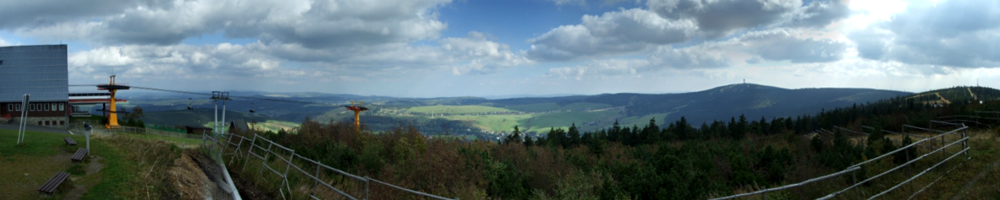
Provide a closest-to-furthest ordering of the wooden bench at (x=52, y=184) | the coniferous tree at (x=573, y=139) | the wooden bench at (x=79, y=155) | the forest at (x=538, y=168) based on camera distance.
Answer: the wooden bench at (x=52, y=184)
the wooden bench at (x=79, y=155)
the forest at (x=538, y=168)
the coniferous tree at (x=573, y=139)

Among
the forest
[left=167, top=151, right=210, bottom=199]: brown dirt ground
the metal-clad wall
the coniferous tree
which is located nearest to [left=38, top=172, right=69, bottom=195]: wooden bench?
[left=167, top=151, right=210, bottom=199]: brown dirt ground

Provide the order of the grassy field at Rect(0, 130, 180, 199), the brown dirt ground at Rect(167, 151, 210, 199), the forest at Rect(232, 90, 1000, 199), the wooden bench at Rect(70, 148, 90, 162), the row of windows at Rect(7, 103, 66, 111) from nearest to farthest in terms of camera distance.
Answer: the grassy field at Rect(0, 130, 180, 199) < the brown dirt ground at Rect(167, 151, 210, 199) < the wooden bench at Rect(70, 148, 90, 162) < the forest at Rect(232, 90, 1000, 199) < the row of windows at Rect(7, 103, 66, 111)

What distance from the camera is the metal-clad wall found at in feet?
189

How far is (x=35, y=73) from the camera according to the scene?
199 feet

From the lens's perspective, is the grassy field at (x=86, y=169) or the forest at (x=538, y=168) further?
the forest at (x=538, y=168)

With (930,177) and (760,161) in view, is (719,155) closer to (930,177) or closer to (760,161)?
(760,161)

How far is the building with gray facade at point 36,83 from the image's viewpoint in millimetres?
55875

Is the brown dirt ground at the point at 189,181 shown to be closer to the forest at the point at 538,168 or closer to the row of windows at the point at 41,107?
the forest at the point at 538,168

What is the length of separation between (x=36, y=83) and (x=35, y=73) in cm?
249

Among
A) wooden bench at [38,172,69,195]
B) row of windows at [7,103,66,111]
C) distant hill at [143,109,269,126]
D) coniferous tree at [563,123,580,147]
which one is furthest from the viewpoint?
distant hill at [143,109,269,126]

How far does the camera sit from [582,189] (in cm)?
3112

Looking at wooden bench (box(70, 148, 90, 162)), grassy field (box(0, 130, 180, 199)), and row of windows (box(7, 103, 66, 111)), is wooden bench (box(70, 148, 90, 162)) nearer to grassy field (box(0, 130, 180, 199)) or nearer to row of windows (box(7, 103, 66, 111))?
grassy field (box(0, 130, 180, 199))

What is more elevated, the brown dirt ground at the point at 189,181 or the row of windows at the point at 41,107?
the row of windows at the point at 41,107

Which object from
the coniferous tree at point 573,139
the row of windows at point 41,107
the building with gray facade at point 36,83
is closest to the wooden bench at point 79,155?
the building with gray facade at point 36,83
